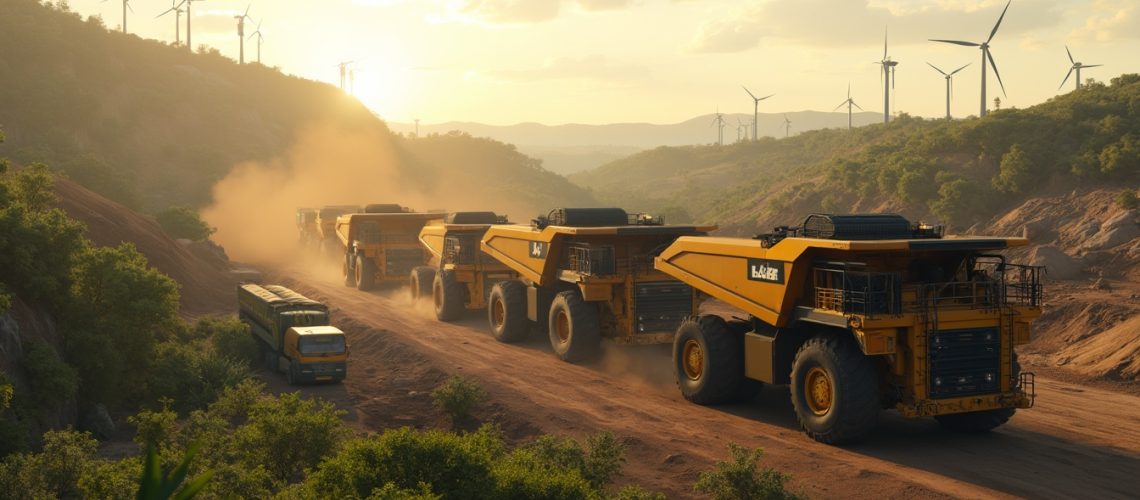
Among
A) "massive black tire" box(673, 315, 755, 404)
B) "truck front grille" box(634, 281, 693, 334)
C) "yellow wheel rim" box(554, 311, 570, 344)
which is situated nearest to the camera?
"massive black tire" box(673, 315, 755, 404)

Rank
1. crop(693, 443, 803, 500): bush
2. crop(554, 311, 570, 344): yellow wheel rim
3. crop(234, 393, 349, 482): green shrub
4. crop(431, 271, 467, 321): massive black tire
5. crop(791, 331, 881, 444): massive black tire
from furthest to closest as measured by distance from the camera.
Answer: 1. crop(431, 271, 467, 321): massive black tire
2. crop(554, 311, 570, 344): yellow wheel rim
3. crop(791, 331, 881, 444): massive black tire
4. crop(234, 393, 349, 482): green shrub
5. crop(693, 443, 803, 500): bush

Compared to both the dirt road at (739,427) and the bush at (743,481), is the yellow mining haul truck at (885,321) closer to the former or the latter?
the dirt road at (739,427)

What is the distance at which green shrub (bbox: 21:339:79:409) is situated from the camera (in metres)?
14.4

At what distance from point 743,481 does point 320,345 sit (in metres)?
11.7

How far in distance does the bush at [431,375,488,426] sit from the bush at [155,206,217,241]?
31.1 meters

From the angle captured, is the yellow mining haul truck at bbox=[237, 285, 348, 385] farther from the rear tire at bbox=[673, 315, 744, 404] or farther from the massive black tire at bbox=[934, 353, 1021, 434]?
the massive black tire at bbox=[934, 353, 1021, 434]

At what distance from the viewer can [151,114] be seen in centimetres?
7519

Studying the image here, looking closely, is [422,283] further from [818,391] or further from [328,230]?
[818,391]

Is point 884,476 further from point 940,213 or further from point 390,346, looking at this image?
point 940,213

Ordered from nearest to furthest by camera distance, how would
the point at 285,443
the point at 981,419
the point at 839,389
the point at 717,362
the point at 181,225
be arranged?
the point at 285,443, the point at 839,389, the point at 981,419, the point at 717,362, the point at 181,225

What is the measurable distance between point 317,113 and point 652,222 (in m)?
82.9

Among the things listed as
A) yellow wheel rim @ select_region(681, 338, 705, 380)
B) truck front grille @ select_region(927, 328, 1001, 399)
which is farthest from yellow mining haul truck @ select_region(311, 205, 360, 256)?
truck front grille @ select_region(927, 328, 1001, 399)

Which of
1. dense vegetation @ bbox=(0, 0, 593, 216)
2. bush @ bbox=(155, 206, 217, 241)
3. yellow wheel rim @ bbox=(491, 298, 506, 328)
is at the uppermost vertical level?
dense vegetation @ bbox=(0, 0, 593, 216)

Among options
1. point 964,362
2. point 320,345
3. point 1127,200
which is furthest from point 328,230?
point 964,362
